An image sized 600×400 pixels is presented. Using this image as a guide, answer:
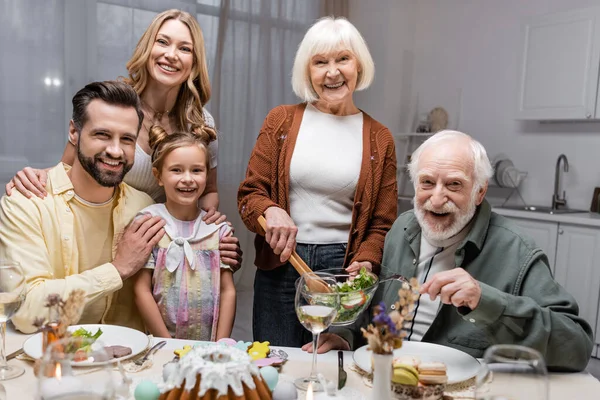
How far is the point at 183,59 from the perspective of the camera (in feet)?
7.24

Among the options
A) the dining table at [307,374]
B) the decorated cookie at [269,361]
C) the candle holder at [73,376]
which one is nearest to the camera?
the candle holder at [73,376]

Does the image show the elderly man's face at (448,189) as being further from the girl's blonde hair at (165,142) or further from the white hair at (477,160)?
the girl's blonde hair at (165,142)

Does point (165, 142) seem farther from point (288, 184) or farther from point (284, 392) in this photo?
point (284, 392)

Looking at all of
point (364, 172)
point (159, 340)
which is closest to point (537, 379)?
point (159, 340)

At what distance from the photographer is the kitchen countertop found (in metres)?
3.62

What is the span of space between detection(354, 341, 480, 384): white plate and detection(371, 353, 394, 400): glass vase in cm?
28

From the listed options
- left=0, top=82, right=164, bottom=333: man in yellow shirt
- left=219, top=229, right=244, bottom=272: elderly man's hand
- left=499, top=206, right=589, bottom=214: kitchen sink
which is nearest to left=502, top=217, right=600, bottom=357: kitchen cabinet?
left=499, top=206, right=589, bottom=214: kitchen sink

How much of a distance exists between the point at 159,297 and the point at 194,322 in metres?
0.15

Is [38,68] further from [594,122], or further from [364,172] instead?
[594,122]

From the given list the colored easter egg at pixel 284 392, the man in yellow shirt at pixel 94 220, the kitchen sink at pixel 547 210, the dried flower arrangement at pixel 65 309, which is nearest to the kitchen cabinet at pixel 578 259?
the kitchen sink at pixel 547 210

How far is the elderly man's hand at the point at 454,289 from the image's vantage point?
128 cm

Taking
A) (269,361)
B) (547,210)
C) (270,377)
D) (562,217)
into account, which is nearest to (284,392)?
(270,377)

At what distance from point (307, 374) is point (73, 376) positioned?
2.04 ft

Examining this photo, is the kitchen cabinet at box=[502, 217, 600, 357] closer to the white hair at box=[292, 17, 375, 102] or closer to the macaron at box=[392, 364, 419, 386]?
the white hair at box=[292, 17, 375, 102]
